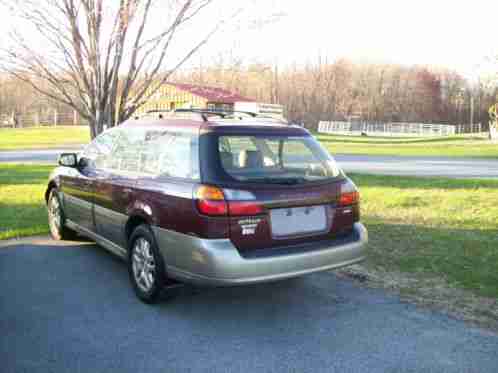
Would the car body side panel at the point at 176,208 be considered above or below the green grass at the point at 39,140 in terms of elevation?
below

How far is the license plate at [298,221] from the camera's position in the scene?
12.6 ft

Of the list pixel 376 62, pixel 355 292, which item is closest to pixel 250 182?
pixel 355 292

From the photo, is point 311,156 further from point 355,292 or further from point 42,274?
point 42,274

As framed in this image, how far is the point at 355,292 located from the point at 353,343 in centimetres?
118

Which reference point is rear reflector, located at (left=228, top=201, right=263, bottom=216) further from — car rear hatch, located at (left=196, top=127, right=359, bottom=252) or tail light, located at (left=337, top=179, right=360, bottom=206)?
tail light, located at (left=337, top=179, right=360, bottom=206)

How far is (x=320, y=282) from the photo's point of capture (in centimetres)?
506

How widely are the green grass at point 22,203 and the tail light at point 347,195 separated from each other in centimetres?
484

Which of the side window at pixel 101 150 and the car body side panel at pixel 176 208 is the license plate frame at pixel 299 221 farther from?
the side window at pixel 101 150

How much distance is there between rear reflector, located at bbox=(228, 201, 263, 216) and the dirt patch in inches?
72.9

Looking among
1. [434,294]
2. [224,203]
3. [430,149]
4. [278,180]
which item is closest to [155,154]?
[224,203]

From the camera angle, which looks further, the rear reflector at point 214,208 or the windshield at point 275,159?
the windshield at point 275,159

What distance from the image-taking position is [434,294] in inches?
182

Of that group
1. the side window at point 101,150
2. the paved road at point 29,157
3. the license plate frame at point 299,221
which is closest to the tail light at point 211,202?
the license plate frame at point 299,221

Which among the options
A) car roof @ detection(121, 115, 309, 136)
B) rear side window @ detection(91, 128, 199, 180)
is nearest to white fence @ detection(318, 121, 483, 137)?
rear side window @ detection(91, 128, 199, 180)
